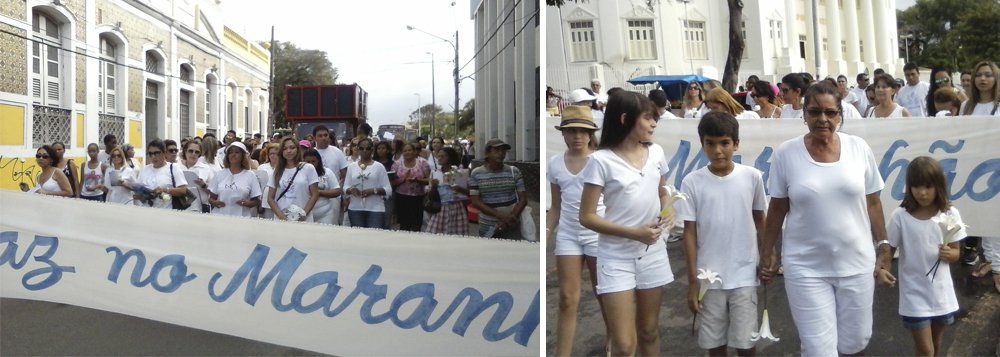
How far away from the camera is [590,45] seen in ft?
12.5

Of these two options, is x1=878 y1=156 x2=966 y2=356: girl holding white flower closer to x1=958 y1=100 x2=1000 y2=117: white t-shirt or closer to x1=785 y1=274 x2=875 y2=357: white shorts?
x1=785 y1=274 x2=875 y2=357: white shorts

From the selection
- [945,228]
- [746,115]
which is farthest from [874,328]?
[746,115]

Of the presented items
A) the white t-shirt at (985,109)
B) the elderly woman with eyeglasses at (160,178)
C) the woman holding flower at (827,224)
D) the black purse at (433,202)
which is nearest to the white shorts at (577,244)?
the woman holding flower at (827,224)

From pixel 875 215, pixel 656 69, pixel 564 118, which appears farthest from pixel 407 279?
pixel 875 215

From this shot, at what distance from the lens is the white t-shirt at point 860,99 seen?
318 inches

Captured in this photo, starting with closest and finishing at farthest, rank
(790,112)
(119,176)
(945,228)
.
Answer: (945,228), (790,112), (119,176)

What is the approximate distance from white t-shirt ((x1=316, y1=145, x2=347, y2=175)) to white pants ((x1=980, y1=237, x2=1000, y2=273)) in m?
4.62

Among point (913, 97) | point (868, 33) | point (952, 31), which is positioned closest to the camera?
point (913, 97)

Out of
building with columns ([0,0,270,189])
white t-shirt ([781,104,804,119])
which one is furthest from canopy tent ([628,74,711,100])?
building with columns ([0,0,270,189])

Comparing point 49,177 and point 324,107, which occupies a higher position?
point 324,107

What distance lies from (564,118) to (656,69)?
4.30 feet

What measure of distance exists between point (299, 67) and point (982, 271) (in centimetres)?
508

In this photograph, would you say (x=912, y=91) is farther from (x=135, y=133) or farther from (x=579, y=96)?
(x=135, y=133)

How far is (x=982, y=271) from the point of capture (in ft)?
16.1
